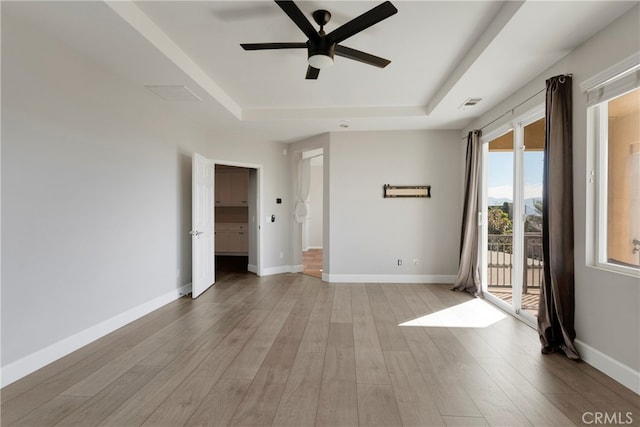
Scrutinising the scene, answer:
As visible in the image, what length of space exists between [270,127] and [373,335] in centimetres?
352

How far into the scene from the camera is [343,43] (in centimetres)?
277

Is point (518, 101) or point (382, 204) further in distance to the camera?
point (382, 204)

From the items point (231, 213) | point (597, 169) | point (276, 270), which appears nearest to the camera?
point (597, 169)

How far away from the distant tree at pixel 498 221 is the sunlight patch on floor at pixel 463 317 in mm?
1073

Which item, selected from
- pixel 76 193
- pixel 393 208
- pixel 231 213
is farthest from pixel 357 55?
pixel 231 213

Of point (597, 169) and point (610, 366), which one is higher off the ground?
point (597, 169)

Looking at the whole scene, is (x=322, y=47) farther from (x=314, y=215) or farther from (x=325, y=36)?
(x=314, y=215)

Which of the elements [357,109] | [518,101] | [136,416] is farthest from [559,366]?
[357,109]

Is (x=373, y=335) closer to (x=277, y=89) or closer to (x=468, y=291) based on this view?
(x=468, y=291)

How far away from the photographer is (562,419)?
5.73ft

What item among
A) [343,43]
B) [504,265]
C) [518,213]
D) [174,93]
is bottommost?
[504,265]

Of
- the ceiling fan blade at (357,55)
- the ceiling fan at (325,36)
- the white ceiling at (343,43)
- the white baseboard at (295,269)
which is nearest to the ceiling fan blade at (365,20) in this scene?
the ceiling fan at (325,36)

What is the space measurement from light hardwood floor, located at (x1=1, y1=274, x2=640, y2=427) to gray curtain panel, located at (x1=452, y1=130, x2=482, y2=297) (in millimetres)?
1117

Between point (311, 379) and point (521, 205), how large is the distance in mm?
3025
